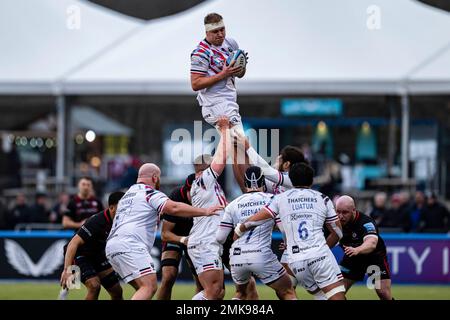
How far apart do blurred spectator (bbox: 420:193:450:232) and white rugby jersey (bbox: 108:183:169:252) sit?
10709mm

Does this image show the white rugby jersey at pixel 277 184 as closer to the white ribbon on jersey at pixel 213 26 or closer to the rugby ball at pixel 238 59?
the rugby ball at pixel 238 59

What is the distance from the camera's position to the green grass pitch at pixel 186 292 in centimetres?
1783

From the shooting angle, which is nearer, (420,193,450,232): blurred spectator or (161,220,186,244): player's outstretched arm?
(161,220,186,244): player's outstretched arm

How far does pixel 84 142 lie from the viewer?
32406 mm

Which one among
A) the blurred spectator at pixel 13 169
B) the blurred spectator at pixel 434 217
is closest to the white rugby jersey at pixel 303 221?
the blurred spectator at pixel 434 217

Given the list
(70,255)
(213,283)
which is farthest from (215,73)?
(70,255)

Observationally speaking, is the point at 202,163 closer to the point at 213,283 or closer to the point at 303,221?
the point at 213,283

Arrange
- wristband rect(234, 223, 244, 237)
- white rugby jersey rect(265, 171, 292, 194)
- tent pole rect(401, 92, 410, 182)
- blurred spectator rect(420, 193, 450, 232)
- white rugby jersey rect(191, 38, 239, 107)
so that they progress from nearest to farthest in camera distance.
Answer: wristband rect(234, 223, 244, 237) → white rugby jersey rect(191, 38, 239, 107) → white rugby jersey rect(265, 171, 292, 194) → blurred spectator rect(420, 193, 450, 232) → tent pole rect(401, 92, 410, 182)

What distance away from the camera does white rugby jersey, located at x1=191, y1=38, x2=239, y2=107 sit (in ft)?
44.8

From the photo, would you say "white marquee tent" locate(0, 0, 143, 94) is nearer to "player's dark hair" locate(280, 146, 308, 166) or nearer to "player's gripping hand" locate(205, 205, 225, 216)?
"player's dark hair" locate(280, 146, 308, 166)

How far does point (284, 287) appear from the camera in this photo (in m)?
Result: 13.4

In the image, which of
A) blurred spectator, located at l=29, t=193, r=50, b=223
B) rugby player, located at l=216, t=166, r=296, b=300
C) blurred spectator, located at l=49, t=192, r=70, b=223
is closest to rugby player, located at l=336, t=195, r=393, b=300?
rugby player, located at l=216, t=166, r=296, b=300

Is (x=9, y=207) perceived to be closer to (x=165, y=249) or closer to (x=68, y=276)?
(x=165, y=249)

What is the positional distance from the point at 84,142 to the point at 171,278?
17572 millimetres
